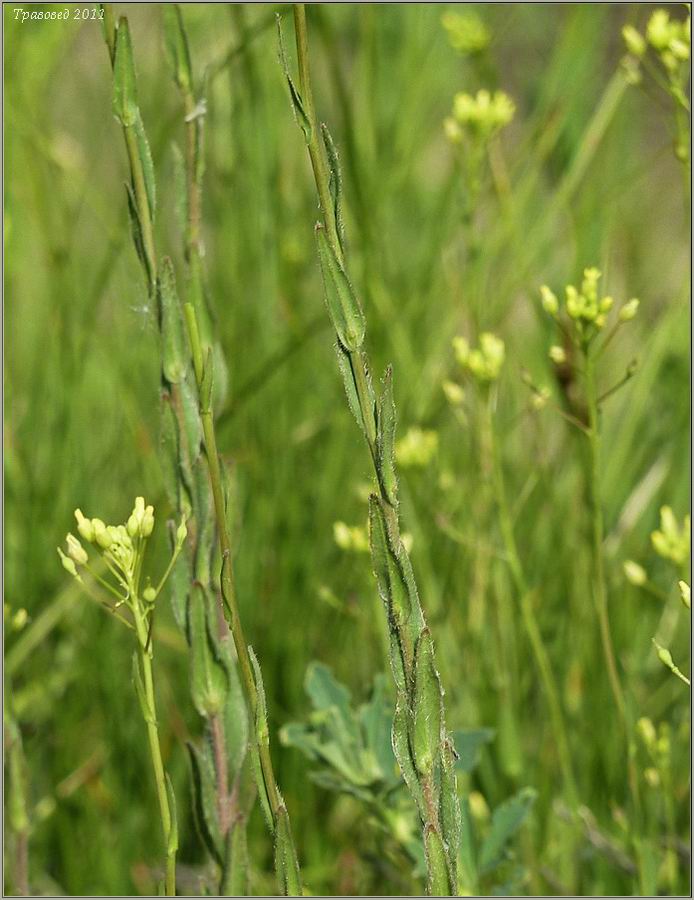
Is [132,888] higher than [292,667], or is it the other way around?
[292,667]

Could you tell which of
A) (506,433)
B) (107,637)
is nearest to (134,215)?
(107,637)

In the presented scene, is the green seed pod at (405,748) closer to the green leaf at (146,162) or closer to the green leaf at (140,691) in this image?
the green leaf at (140,691)

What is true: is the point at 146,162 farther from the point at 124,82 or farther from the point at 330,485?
the point at 330,485

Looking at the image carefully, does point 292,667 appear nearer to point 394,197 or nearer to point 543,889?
point 543,889

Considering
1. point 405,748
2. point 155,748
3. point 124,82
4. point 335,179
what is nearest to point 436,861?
point 405,748

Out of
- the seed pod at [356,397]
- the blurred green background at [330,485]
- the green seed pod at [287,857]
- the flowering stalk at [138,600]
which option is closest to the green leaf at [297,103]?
the seed pod at [356,397]

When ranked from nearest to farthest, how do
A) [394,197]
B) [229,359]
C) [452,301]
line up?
[229,359], [452,301], [394,197]

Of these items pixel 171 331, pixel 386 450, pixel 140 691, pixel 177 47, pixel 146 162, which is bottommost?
pixel 140 691
